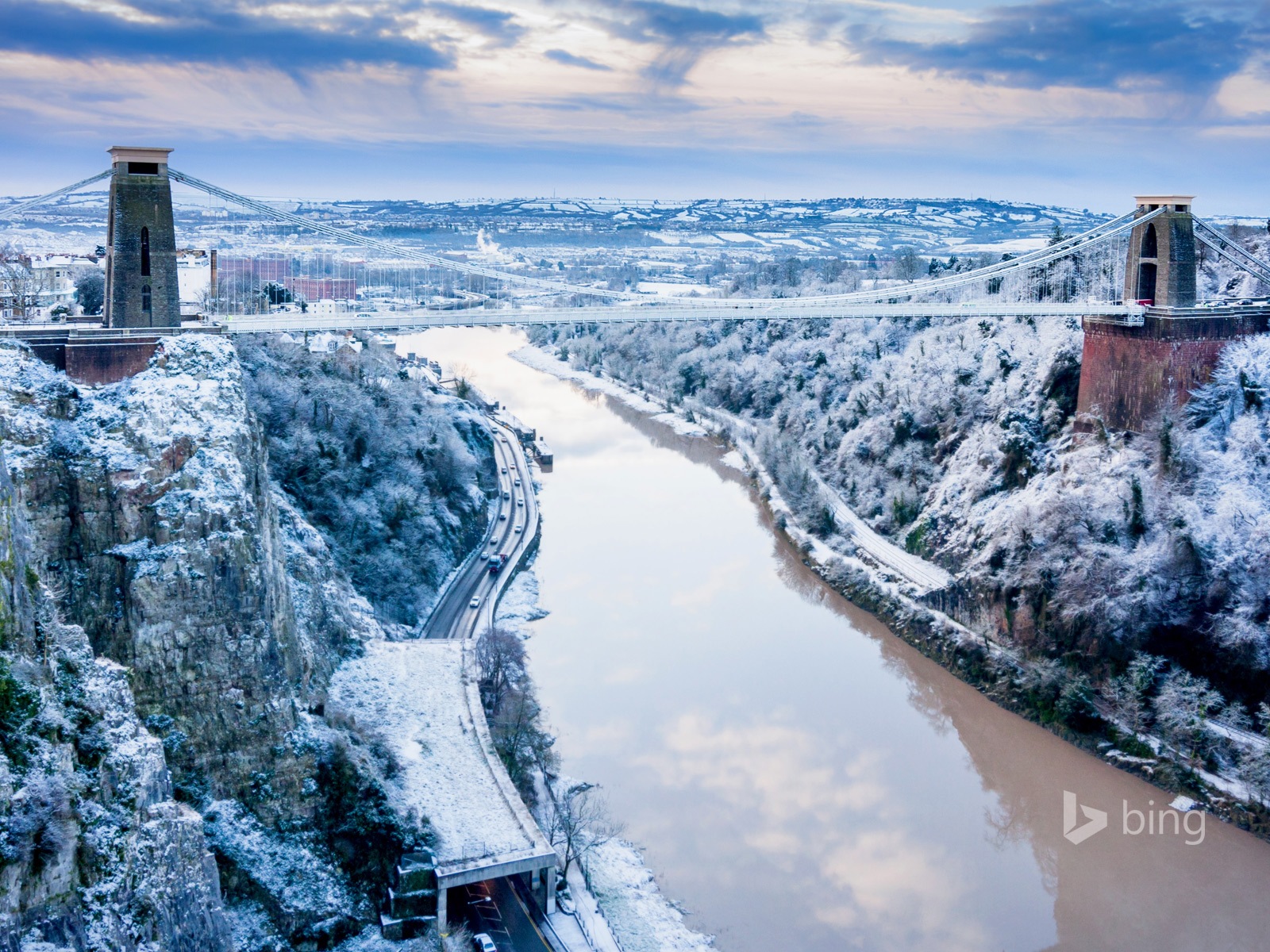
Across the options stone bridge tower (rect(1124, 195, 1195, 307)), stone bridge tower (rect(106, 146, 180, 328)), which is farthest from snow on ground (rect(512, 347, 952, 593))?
stone bridge tower (rect(106, 146, 180, 328))

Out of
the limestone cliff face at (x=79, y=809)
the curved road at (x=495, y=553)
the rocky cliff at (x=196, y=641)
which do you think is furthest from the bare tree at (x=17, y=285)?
the curved road at (x=495, y=553)

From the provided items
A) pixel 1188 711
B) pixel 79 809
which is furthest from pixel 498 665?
pixel 1188 711

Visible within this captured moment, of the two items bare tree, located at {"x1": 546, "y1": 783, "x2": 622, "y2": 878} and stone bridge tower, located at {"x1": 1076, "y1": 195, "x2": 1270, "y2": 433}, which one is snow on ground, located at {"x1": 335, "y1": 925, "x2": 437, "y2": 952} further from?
stone bridge tower, located at {"x1": 1076, "y1": 195, "x2": 1270, "y2": 433}

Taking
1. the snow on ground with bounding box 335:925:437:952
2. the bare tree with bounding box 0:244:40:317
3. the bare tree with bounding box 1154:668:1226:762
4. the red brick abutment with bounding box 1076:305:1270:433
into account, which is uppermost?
the bare tree with bounding box 0:244:40:317

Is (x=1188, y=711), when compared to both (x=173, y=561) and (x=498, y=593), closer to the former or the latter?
(x=498, y=593)

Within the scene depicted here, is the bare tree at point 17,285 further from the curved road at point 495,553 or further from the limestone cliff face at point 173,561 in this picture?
the curved road at point 495,553

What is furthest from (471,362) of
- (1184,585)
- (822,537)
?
(1184,585)
